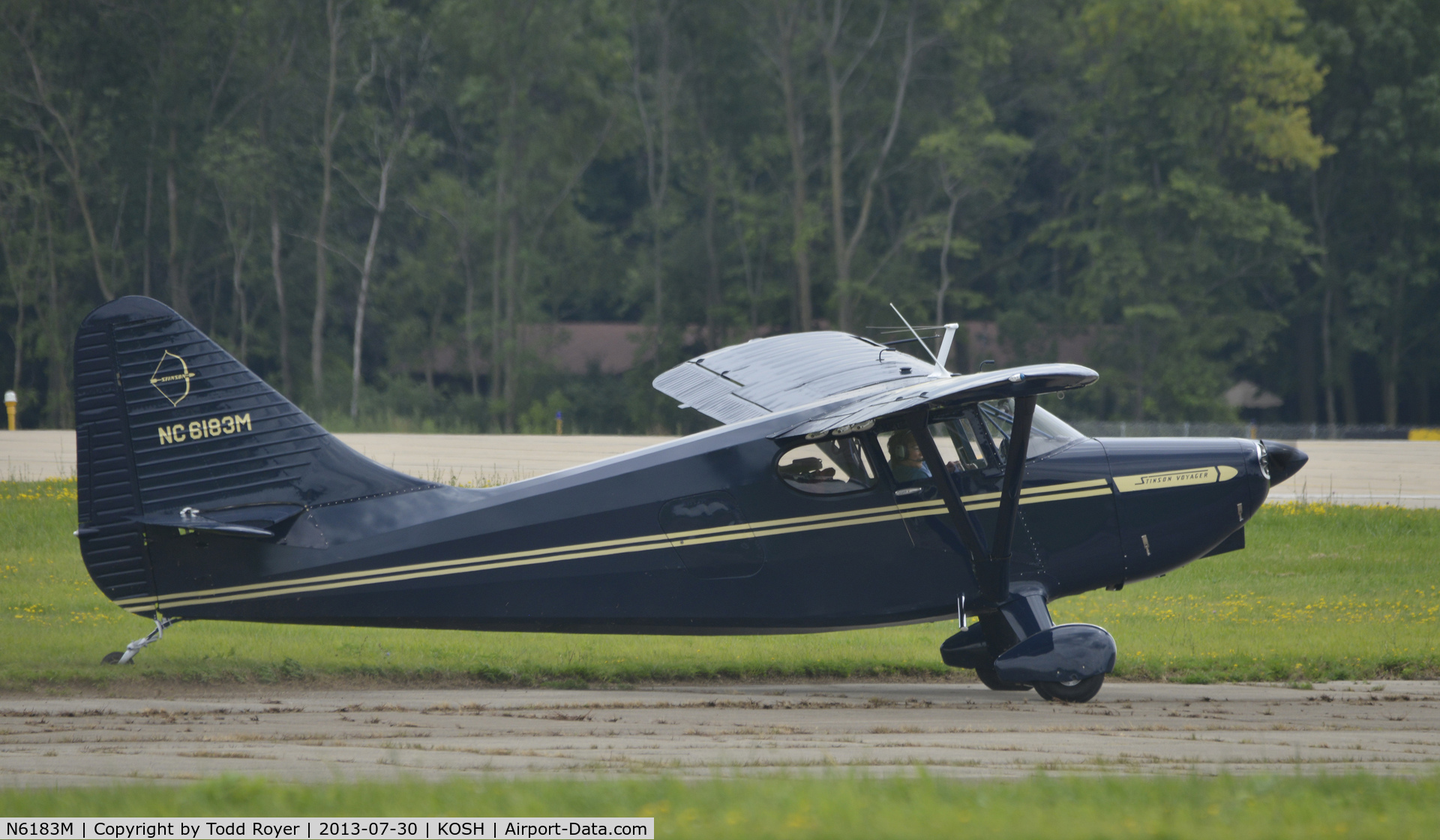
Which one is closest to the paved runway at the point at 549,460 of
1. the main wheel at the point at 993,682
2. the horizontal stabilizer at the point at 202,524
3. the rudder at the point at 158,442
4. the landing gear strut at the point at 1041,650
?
the rudder at the point at 158,442

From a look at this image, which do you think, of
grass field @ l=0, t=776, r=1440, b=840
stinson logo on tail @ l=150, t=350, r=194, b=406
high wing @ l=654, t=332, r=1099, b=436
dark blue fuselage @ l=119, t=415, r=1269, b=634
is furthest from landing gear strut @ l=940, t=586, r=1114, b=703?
stinson logo on tail @ l=150, t=350, r=194, b=406

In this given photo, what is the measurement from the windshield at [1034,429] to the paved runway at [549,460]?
40.3 feet

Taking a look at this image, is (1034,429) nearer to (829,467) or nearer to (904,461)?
(904,461)

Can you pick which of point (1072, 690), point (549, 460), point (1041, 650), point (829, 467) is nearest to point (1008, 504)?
point (1041, 650)

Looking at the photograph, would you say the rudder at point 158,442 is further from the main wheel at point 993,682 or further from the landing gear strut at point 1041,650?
the main wheel at point 993,682

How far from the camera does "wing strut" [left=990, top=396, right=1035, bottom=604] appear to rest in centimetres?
946

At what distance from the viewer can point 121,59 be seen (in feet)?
162

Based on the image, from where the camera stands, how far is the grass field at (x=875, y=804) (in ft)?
16.1

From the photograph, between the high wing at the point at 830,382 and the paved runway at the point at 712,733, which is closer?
the paved runway at the point at 712,733

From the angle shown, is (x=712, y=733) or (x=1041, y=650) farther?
(x=1041, y=650)

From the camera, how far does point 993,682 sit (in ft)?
34.8

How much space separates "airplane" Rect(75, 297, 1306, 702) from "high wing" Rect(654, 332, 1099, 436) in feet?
0.23
